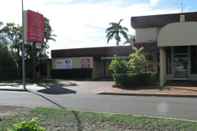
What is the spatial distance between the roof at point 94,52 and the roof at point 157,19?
4.63m

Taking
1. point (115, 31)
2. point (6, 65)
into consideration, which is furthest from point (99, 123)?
point (115, 31)

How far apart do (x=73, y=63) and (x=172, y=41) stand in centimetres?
1807

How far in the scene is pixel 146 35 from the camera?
40.3 meters

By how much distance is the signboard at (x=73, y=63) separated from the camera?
47.1 m

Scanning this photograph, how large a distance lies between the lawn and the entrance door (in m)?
22.7

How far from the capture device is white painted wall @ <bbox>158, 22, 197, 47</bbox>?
3127cm

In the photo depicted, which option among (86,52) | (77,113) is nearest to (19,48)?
(86,52)

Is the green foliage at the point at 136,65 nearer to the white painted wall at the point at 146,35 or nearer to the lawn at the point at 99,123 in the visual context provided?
the white painted wall at the point at 146,35

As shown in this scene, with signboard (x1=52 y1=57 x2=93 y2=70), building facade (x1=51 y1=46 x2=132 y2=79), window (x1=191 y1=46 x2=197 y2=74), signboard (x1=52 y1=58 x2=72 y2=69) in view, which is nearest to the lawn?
window (x1=191 y1=46 x2=197 y2=74)

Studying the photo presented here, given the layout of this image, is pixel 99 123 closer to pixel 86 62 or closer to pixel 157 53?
pixel 157 53

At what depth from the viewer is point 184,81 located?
1331 inches

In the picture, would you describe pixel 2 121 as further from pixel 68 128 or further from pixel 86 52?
pixel 86 52

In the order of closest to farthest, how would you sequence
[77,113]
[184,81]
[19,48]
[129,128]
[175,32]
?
[129,128] < [77,113] < [175,32] < [184,81] < [19,48]

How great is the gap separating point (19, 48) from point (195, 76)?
22.9m
